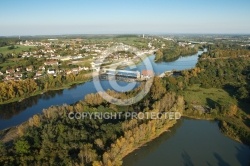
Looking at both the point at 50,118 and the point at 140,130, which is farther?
the point at 50,118

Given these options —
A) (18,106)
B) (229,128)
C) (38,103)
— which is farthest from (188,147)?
(18,106)

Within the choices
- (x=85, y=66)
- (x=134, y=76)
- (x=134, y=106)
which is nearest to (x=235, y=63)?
(x=134, y=76)

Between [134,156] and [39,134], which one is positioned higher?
[39,134]

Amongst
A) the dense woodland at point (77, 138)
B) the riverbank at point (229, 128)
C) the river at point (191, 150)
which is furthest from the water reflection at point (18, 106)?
the riverbank at point (229, 128)

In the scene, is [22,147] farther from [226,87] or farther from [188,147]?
[226,87]

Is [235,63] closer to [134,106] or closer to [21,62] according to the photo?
[134,106]

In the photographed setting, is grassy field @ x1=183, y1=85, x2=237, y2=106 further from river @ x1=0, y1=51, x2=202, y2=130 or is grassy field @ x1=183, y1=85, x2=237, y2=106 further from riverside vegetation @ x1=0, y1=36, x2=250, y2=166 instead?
river @ x1=0, y1=51, x2=202, y2=130

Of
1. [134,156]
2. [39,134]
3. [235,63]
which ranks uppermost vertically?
[235,63]
